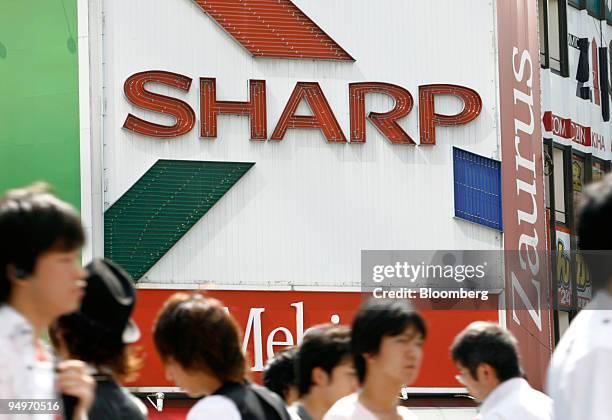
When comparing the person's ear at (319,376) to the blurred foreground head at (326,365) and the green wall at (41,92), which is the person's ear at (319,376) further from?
the green wall at (41,92)

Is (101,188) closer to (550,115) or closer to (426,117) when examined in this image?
(426,117)

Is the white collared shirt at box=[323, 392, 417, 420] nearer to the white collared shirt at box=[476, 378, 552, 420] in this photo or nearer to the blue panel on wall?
the white collared shirt at box=[476, 378, 552, 420]

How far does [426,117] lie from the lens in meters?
21.7

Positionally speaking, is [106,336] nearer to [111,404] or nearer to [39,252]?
[111,404]

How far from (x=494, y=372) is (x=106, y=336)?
7.82 feet

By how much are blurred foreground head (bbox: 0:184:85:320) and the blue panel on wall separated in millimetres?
17840

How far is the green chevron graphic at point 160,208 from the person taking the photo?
20281mm

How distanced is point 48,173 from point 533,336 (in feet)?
25.8

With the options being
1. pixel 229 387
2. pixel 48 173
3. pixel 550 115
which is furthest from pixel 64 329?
pixel 550 115

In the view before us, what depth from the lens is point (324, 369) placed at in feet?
20.0

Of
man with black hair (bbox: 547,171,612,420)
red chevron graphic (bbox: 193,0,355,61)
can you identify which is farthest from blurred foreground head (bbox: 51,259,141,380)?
red chevron graphic (bbox: 193,0,355,61)

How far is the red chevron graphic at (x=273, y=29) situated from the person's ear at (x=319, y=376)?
1549 centimetres

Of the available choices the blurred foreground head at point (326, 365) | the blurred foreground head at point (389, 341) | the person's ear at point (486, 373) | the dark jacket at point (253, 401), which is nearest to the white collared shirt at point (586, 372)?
the dark jacket at point (253, 401)

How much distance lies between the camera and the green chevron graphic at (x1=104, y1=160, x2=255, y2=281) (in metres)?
20.3
